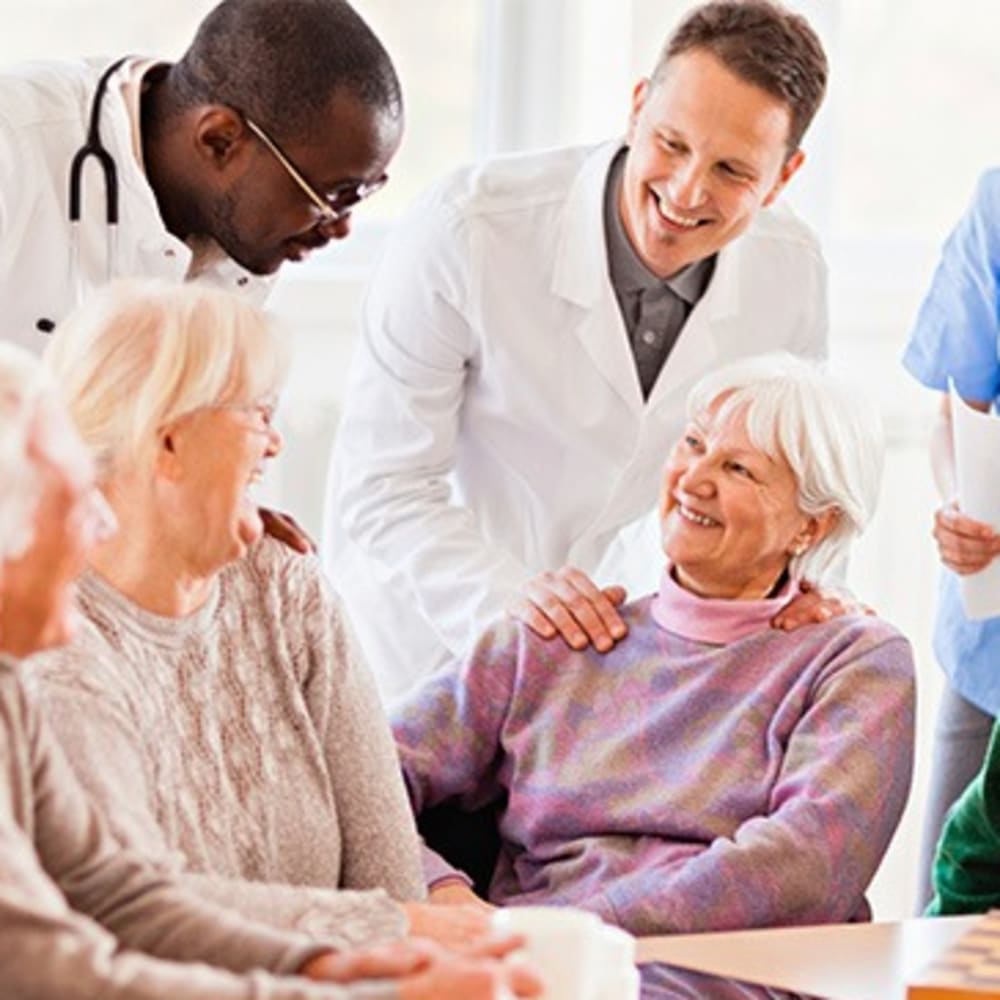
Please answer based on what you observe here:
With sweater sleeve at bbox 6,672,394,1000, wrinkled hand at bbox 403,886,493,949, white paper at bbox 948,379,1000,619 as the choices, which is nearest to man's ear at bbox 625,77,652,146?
white paper at bbox 948,379,1000,619

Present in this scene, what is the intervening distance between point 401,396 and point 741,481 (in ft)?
1.78

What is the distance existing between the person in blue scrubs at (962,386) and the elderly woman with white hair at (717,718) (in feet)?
1.84

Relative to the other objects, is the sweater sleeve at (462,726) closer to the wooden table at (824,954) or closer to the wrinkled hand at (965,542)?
the wooden table at (824,954)

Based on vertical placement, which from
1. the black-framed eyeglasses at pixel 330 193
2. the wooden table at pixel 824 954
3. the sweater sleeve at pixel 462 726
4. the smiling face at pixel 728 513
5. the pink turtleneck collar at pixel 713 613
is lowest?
the sweater sleeve at pixel 462 726

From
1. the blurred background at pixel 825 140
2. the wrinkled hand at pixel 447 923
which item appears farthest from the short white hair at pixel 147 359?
the blurred background at pixel 825 140

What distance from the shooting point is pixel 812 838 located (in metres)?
2.61

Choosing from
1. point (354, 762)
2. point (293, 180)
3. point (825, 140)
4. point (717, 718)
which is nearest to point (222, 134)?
point (293, 180)

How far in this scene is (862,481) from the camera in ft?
9.34

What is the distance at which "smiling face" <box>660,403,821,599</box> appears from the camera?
281 centimetres

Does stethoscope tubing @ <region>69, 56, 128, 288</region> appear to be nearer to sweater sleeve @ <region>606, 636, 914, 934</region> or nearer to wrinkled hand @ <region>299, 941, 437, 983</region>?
sweater sleeve @ <region>606, 636, 914, 934</region>

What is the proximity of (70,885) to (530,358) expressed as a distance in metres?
1.59

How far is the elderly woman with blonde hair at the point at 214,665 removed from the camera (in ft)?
6.86

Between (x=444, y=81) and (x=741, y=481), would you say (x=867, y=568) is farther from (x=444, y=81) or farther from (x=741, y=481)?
(x=741, y=481)

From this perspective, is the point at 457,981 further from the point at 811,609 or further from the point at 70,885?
the point at 811,609
